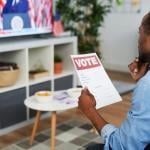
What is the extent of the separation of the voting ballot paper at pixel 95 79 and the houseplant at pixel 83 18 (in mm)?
1940

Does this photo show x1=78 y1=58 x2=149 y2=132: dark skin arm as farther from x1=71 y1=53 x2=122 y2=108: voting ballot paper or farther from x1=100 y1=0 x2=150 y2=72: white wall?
x1=100 y1=0 x2=150 y2=72: white wall

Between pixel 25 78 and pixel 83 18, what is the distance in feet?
3.53

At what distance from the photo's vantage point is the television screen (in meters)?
2.68

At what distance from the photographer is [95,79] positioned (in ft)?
4.61

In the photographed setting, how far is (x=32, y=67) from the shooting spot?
3.19 m

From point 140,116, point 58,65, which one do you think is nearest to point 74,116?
point 58,65

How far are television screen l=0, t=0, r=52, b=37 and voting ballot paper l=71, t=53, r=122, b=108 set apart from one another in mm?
1424

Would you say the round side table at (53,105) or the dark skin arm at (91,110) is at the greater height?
the dark skin arm at (91,110)

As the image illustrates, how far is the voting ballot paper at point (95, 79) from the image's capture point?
54.1 inches

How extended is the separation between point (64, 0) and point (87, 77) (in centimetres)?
214

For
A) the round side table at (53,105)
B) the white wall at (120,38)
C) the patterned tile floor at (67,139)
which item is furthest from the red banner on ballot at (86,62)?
the white wall at (120,38)

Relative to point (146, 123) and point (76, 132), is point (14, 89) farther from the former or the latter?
point (146, 123)

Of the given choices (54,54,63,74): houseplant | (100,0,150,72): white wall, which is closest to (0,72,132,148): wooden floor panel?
(54,54,63,74): houseplant

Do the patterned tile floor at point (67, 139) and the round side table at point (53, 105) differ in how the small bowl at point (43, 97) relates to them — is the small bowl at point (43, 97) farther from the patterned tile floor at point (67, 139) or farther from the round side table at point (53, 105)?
the patterned tile floor at point (67, 139)
